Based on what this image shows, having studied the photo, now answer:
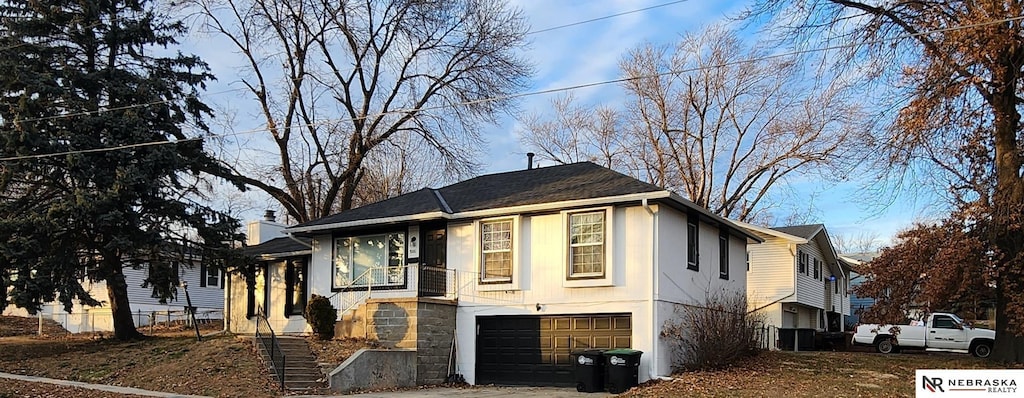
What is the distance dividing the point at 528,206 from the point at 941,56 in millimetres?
9451

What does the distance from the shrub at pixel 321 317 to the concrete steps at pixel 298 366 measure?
0.68 meters

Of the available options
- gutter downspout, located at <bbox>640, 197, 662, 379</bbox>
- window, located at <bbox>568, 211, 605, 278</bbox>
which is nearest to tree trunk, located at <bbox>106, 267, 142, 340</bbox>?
window, located at <bbox>568, 211, 605, 278</bbox>

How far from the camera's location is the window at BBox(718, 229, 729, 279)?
24000mm

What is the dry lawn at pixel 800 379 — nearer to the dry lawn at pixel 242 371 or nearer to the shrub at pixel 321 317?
the dry lawn at pixel 242 371

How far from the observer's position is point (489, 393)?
1939 centimetres

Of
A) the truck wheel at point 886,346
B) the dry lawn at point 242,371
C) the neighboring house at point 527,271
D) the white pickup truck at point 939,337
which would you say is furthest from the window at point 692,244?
the truck wheel at point 886,346

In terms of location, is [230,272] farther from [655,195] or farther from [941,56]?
[941,56]

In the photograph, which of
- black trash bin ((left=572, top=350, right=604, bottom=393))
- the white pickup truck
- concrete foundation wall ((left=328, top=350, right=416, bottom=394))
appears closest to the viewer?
black trash bin ((left=572, top=350, right=604, bottom=393))

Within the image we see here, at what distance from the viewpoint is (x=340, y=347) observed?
21156 mm

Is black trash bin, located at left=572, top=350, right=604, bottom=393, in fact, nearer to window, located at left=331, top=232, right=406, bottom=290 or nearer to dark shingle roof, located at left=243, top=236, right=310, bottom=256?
window, located at left=331, top=232, right=406, bottom=290

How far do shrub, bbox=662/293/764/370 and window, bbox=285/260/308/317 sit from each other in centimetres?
1250

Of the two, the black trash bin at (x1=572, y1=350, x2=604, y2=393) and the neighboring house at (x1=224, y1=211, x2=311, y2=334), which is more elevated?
the neighboring house at (x1=224, y1=211, x2=311, y2=334)

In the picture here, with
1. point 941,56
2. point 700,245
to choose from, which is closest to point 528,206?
point 700,245

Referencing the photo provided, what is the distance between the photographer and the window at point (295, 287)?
91.4ft
